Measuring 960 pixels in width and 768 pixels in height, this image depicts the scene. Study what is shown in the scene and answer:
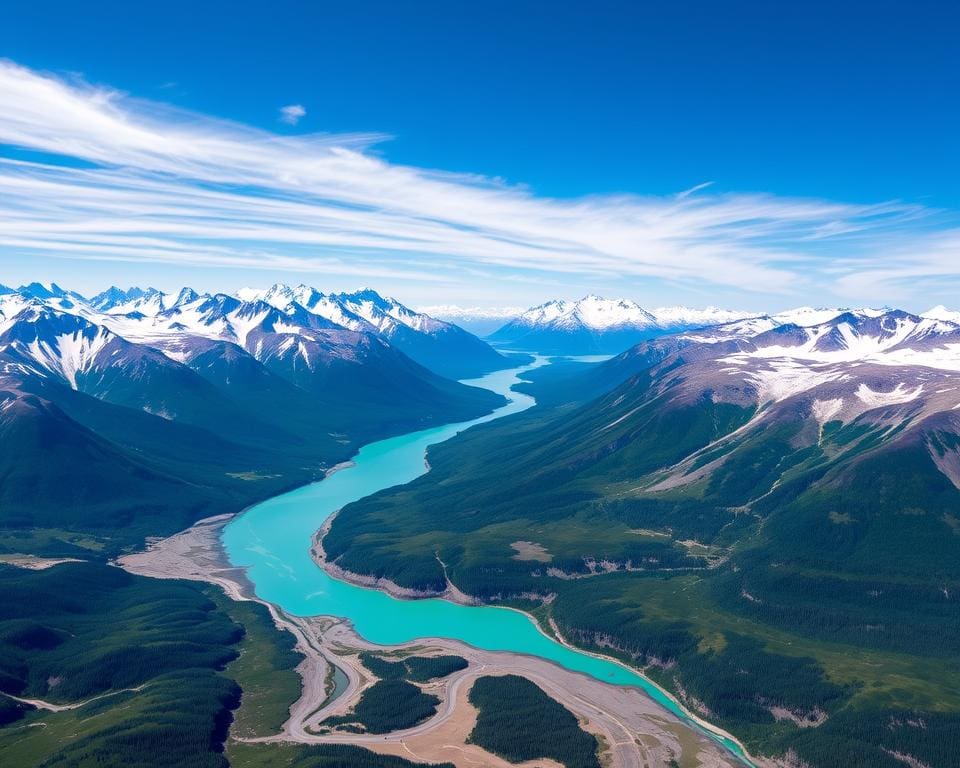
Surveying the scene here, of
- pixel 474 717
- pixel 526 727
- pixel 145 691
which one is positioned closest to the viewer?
pixel 526 727

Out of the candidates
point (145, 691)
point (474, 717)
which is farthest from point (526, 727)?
point (145, 691)

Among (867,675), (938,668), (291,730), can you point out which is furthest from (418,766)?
(938,668)

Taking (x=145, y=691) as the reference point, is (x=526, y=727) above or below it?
above

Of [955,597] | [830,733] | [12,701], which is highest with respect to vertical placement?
[955,597]

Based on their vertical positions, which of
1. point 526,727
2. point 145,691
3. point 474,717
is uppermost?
point 526,727

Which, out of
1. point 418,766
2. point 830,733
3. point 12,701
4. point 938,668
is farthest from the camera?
point 938,668

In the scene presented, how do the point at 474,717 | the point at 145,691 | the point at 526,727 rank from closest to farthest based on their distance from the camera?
the point at 526,727 < the point at 474,717 < the point at 145,691

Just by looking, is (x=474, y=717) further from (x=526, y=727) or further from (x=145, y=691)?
(x=145, y=691)

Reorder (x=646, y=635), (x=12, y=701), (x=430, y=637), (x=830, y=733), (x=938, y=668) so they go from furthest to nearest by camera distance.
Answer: (x=430, y=637) → (x=646, y=635) → (x=938, y=668) → (x=12, y=701) → (x=830, y=733)

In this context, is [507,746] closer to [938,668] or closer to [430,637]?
[430,637]

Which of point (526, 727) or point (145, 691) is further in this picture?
point (145, 691)

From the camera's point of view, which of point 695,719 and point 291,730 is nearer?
point 291,730
